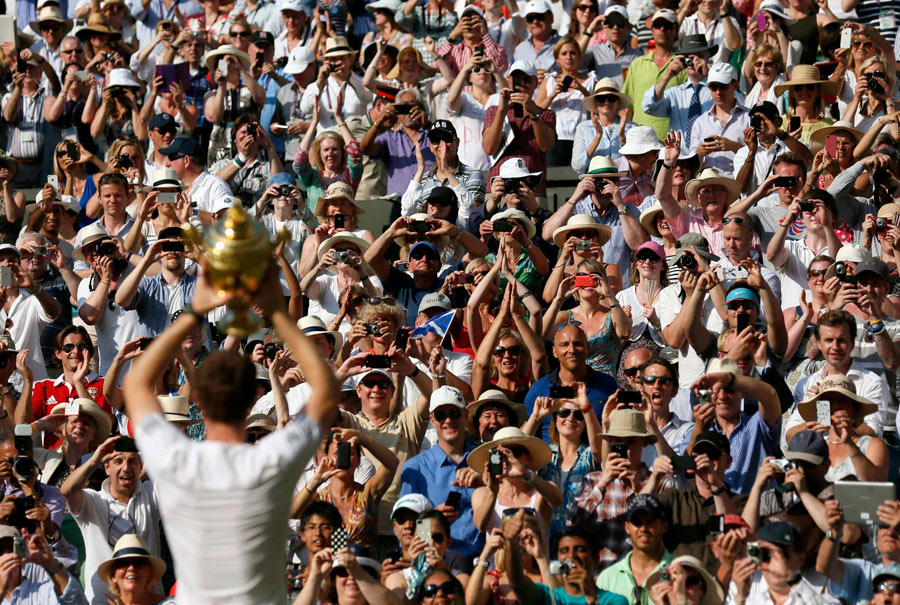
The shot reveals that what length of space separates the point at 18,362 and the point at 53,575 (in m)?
2.95

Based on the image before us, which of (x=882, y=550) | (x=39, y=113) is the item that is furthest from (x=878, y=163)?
(x=39, y=113)

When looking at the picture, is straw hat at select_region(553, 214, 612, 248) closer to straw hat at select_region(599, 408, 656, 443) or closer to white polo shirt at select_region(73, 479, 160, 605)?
straw hat at select_region(599, 408, 656, 443)

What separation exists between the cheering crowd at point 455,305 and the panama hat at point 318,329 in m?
0.05

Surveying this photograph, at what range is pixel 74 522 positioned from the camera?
33.9 ft

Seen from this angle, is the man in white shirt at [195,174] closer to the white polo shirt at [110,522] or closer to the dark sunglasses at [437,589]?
the white polo shirt at [110,522]

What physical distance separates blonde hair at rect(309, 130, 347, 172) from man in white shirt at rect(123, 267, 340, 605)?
849 cm

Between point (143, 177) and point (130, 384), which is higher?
point (130, 384)

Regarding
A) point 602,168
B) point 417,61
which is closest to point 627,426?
point 602,168

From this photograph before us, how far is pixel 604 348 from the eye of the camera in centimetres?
1141

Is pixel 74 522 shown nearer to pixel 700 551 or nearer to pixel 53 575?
pixel 53 575

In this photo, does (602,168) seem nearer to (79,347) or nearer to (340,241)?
(340,241)

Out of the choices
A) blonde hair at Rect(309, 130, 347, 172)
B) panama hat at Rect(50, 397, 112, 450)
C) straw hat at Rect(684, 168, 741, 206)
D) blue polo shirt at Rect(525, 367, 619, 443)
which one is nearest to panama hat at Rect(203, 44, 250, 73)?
blonde hair at Rect(309, 130, 347, 172)

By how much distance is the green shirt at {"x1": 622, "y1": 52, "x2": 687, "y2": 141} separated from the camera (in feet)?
47.8

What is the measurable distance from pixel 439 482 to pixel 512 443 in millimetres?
538
